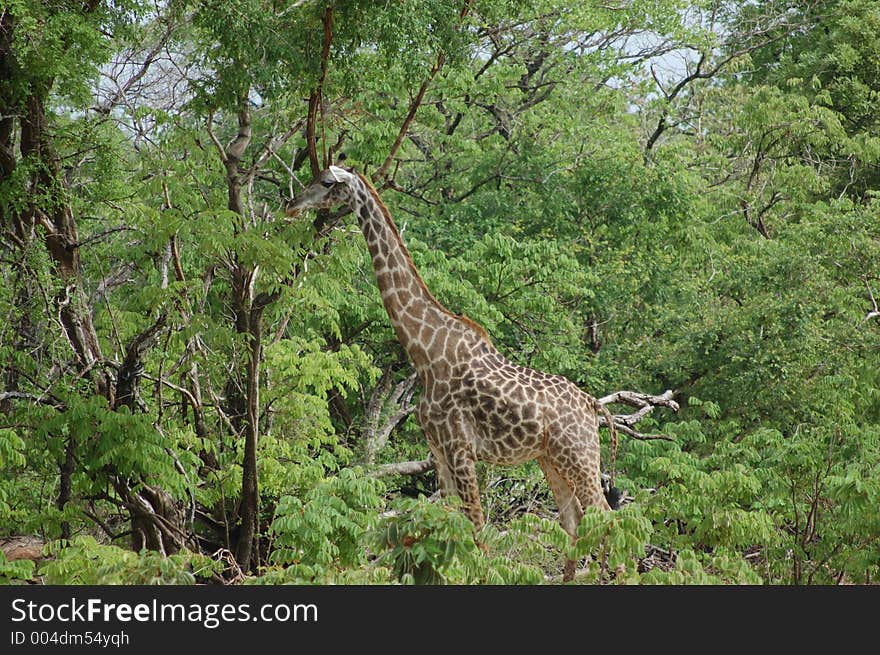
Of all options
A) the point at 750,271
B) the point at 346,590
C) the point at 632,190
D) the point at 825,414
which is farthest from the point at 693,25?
the point at 346,590

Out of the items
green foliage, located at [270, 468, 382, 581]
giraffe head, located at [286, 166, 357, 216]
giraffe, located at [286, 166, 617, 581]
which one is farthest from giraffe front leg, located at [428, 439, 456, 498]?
giraffe head, located at [286, 166, 357, 216]

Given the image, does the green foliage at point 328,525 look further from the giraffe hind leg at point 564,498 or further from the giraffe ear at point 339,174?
the giraffe ear at point 339,174

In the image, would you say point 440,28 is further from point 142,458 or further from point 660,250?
point 660,250

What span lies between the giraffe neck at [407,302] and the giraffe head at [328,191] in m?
0.08

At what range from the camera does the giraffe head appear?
28.7ft

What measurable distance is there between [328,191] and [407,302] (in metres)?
1.07

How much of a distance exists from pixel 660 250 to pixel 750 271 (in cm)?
236

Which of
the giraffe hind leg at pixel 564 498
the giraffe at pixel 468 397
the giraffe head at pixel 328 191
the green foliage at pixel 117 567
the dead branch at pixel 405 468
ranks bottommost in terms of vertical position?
the green foliage at pixel 117 567

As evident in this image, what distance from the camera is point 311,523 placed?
25.8 feet

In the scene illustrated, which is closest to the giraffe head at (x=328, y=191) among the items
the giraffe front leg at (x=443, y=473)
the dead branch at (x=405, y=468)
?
the giraffe front leg at (x=443, y=473)

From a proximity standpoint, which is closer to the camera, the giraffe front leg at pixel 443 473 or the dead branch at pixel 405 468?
the giraffe front leg at pixel 443 473

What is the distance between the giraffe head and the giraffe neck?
8cm

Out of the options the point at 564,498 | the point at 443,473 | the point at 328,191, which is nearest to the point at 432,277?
the point at 328,191

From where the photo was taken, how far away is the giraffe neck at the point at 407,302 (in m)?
8.53
